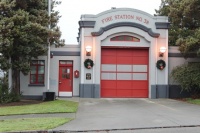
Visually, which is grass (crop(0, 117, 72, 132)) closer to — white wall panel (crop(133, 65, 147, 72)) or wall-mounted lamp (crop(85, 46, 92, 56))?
wall-mounted lamp (crop(85, 46, 92, 56))

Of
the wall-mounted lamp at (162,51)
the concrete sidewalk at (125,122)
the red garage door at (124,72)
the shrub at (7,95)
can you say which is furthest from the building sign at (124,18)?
the concrete sidewalk at (125,122)

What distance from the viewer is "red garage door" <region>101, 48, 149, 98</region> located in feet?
76.9

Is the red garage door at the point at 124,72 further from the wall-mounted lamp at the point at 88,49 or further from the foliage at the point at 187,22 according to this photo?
the foliage at the point at 187,22

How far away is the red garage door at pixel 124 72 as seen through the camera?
23.4 m

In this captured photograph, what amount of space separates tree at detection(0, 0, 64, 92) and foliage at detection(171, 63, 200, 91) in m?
8.54

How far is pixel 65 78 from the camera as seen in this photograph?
77.2ft

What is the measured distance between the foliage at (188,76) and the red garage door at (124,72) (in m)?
2.60

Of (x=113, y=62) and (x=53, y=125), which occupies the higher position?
(x=113, y=62)

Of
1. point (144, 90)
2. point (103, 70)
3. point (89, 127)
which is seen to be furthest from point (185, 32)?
point (89, 127)

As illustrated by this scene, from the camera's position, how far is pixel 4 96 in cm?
1919

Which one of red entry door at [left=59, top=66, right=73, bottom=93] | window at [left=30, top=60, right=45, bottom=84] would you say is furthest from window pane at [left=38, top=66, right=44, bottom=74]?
red entry door at [left=59, top=66, right=73, bottom=93]

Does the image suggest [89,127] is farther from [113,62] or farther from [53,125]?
[113,62]

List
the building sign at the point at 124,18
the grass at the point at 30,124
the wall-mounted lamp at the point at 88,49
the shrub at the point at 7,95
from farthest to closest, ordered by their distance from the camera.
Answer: the building sign at the point at 124,18
the wall-mounted lamp at the point at 88,49
the shrub at the point at 7,95
the grass at the point at 30,124

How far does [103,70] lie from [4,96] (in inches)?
295
